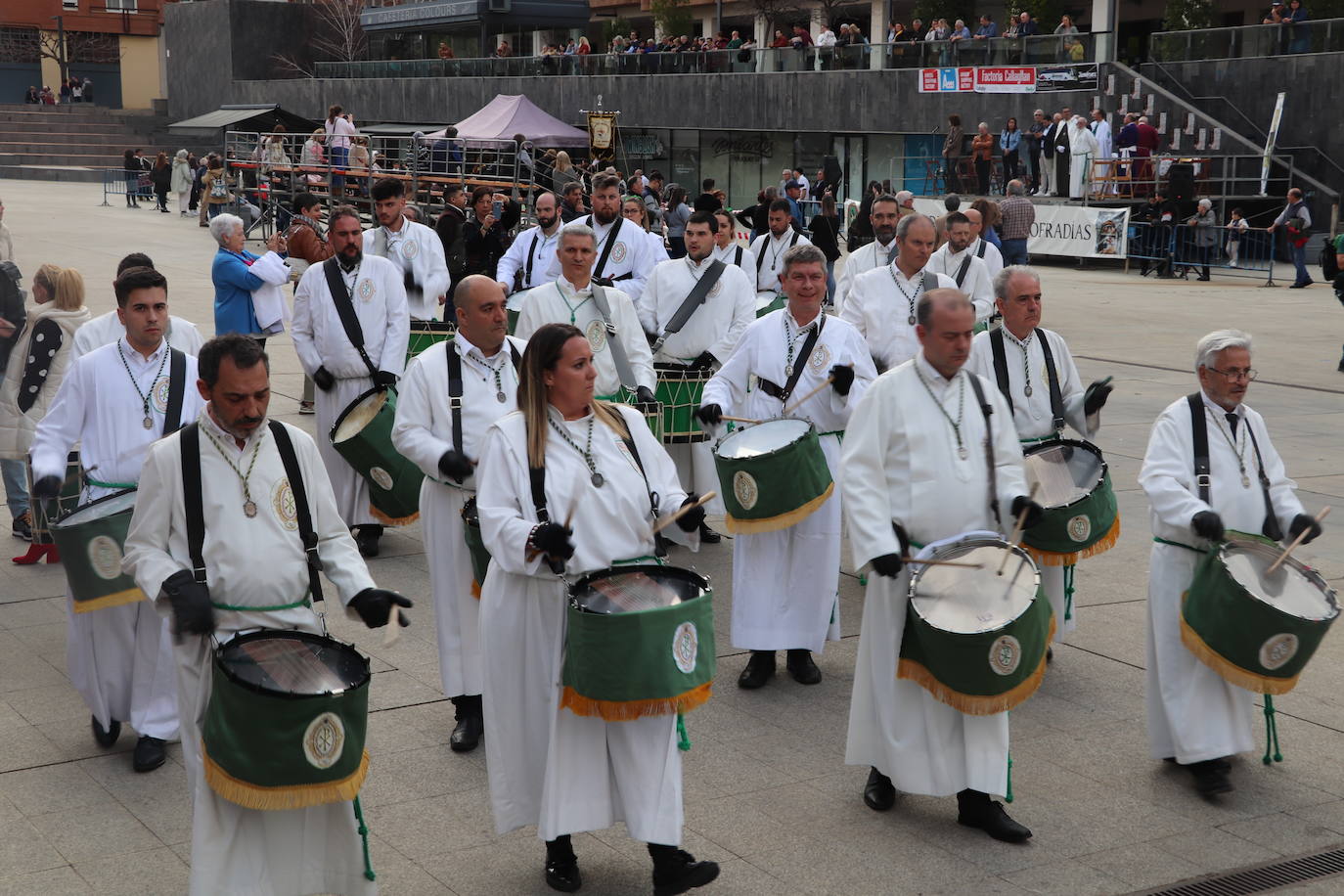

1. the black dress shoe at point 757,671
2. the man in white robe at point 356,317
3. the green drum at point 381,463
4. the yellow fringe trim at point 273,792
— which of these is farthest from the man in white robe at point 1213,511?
the man in white robe at point 356,317

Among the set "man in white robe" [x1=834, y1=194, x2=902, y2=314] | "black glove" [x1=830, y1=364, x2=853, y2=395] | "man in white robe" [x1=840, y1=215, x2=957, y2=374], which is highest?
"man in white robe" [x1=834, y1=194, x2=902, y2=314]

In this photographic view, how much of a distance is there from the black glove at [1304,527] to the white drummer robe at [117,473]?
4525mm

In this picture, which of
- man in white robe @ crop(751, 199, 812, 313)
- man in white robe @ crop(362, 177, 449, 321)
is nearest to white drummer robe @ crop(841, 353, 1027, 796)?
man in white robe @ crop(362, 177, 449, 321)

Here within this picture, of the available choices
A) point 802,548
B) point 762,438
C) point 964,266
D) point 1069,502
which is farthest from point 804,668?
point 964,266

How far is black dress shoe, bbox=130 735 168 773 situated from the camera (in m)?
6.12

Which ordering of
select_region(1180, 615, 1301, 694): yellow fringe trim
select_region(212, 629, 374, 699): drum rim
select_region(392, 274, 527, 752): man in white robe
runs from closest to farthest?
select_region(212, 629, 374, 699): drum rim
select_region(1180, 615, 1301, 694): yellow fringe trim
select_region(392, 274, 527, 752): man in white robe

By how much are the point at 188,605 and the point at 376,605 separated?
551 millimetres

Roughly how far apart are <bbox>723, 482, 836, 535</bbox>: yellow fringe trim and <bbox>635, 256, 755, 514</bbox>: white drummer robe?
279 centimetres

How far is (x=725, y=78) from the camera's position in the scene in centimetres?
4178

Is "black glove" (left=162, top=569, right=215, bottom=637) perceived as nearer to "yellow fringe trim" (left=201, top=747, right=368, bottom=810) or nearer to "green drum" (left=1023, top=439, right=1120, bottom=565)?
"yellow fringe trim" (left=201, top=747, right=368, bottom=810)

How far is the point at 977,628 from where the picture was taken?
5.12 metres

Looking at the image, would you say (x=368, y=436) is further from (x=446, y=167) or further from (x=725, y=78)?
(x=725, y=78)

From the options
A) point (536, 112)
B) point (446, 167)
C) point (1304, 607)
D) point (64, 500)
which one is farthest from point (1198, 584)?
point (536, 112)

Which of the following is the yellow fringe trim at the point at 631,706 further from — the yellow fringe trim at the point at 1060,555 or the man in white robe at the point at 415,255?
the man in white robe at the point at 415,255
